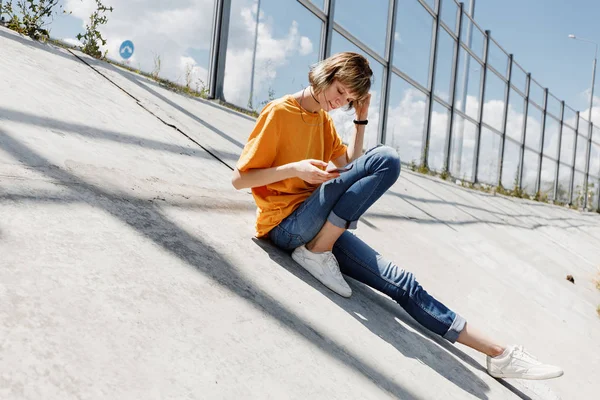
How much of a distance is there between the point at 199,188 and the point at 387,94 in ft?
18.2

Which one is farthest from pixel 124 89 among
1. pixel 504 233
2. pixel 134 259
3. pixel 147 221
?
pixel 504 233

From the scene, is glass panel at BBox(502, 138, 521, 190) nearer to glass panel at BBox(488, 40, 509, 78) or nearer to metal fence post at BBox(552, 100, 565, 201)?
glass panel at BBox(488, 40, 509, 78)

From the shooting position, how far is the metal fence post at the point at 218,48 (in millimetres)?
4133

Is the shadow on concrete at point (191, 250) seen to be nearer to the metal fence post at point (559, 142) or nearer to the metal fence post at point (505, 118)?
the metal fence post at point (505, 118)

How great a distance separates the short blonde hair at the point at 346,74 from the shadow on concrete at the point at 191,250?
23.7 inches

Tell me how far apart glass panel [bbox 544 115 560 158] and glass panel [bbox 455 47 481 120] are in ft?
17.2

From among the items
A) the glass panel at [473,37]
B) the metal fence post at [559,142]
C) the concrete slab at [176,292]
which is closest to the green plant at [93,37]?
the concrete slab at [176,292]

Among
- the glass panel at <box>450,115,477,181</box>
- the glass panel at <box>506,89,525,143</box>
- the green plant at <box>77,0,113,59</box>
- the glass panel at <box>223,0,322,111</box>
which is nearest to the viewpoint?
the green plant at <box>77,0,113,59</box>

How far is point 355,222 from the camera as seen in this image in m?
1.57

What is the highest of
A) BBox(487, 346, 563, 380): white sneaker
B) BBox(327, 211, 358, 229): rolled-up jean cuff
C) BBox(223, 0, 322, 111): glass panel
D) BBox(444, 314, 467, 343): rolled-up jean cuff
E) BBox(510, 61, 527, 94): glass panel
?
BBox(510, 61, 527, 94): glass panel

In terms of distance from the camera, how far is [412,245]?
2.51 m

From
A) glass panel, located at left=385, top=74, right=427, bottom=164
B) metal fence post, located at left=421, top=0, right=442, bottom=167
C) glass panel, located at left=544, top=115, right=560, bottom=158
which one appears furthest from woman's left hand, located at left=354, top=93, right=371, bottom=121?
glass panel, located at left=544, top=115, right=560, bottom=158

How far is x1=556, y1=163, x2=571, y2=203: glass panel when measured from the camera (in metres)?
15.6

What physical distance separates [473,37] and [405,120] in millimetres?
3941
